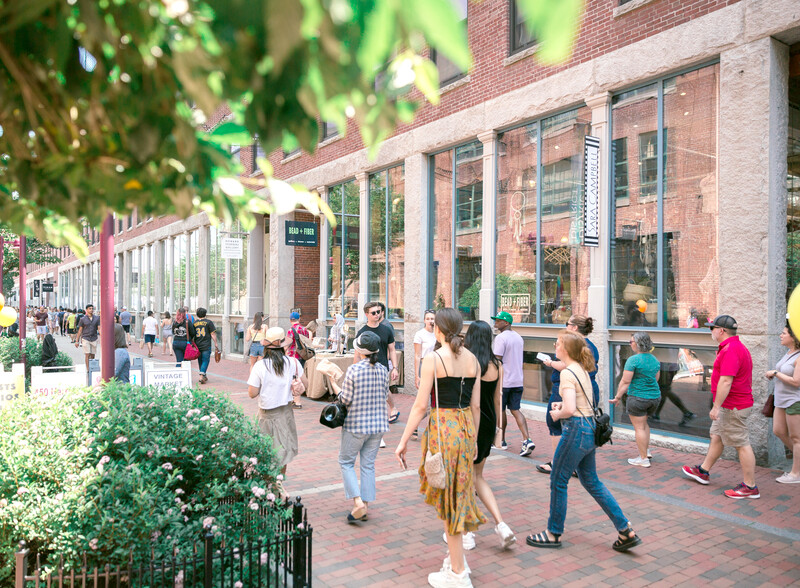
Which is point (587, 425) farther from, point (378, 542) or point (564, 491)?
point (378, 542)

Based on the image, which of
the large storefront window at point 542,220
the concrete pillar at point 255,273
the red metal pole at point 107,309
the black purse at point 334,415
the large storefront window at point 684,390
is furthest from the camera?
the concrete pillar at point 255,273

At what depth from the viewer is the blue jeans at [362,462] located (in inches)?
221

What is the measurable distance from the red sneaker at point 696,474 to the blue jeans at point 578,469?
2.42 meters

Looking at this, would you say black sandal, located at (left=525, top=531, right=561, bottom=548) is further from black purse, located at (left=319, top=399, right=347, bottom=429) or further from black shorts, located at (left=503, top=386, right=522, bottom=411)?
black shorts, located at (left=503, top=386, right=522, bottom=411)

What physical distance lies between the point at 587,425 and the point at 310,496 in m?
3.08

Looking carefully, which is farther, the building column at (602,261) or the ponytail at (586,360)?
the building column at (602,261)

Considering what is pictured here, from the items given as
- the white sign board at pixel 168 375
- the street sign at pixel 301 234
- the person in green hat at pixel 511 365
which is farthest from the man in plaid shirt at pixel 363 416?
the street sign at pixel 301 234

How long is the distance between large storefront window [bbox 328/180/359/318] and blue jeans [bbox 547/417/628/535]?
451 inches

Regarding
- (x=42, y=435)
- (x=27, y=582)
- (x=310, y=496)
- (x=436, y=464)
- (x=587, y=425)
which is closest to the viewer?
(x=27, y=582)

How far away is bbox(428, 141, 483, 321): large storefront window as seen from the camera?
40.2ft

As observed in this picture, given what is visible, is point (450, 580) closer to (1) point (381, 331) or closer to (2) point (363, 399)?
(2) point (363, 399)

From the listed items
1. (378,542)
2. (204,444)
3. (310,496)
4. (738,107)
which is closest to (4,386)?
(310,496)

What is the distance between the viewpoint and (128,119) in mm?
1606

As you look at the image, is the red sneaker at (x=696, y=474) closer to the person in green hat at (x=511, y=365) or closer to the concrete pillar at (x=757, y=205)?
the concrete pillar at (x=757, y=205)
